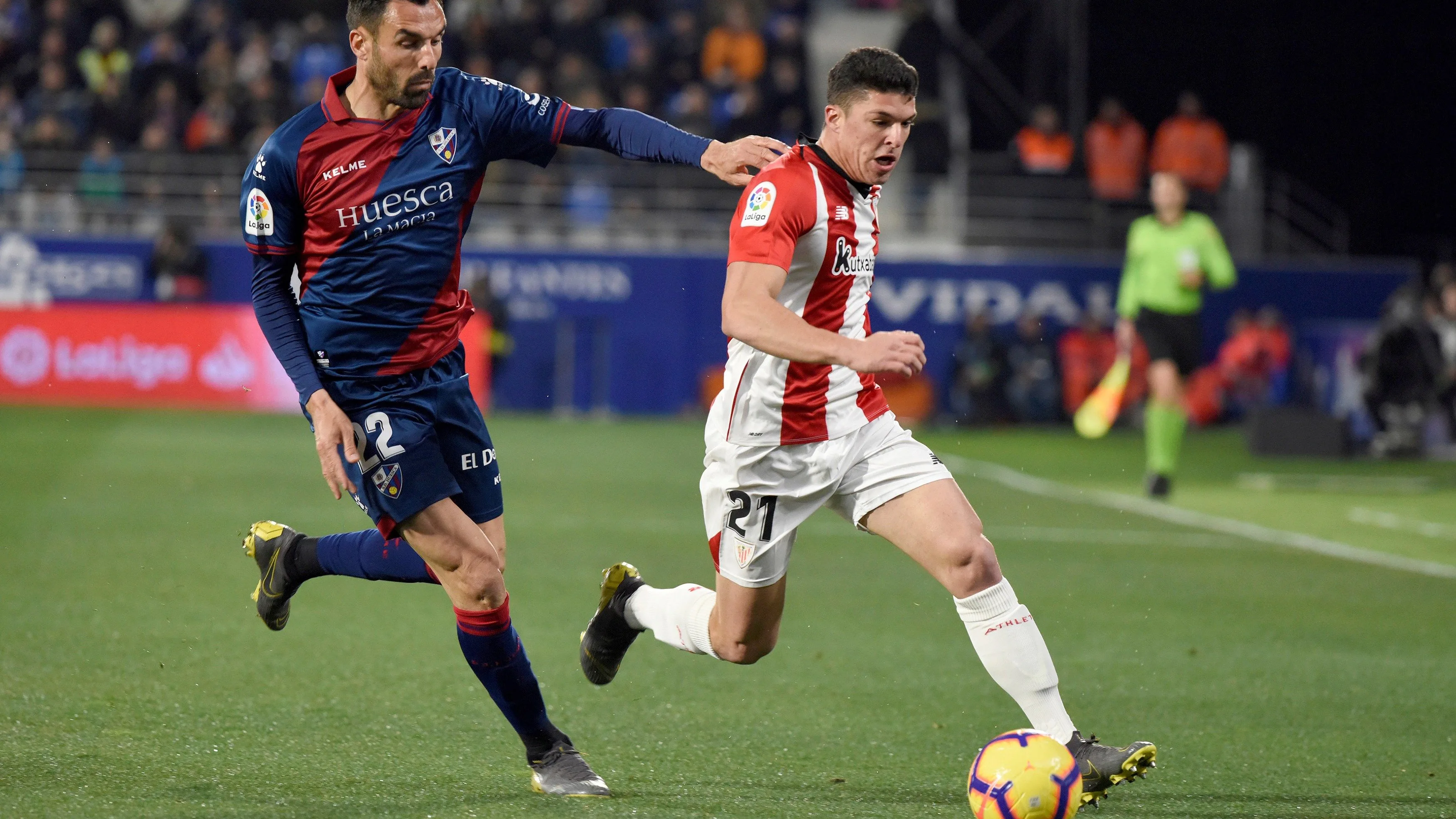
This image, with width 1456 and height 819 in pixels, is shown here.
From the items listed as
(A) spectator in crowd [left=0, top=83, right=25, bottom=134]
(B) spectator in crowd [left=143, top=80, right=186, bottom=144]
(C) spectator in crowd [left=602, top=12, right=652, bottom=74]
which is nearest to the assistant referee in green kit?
(C) spectator in crowd [left=602, top=12, right=652, bottom=74]

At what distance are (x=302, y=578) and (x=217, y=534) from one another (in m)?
4.42

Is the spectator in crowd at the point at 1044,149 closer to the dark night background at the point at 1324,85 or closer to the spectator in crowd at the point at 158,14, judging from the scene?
the dark night background at the point at 1324,85

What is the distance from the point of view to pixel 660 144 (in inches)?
185

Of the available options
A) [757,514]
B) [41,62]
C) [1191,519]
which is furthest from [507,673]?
[41,62]

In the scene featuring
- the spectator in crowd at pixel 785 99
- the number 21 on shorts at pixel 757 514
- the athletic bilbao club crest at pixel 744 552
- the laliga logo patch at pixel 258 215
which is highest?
the spectator in crowd at pixel 785 99

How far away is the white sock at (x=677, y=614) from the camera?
17.1 ft

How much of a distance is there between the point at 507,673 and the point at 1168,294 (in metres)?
9.59

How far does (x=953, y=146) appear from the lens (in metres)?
23.5

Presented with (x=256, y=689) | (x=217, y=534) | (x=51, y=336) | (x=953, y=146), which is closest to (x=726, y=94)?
(x=953, y=146)

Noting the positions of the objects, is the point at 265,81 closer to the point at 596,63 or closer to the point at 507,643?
the point at 596,63

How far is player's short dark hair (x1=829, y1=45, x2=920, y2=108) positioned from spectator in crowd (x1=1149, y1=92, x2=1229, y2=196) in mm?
18653

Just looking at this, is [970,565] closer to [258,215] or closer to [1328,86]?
[258,215]

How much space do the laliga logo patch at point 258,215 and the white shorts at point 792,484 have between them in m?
1.43

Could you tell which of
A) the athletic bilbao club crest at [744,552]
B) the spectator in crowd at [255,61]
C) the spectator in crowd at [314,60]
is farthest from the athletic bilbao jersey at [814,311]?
the spectator in crowd at [255,61]
